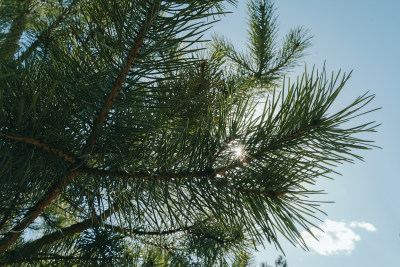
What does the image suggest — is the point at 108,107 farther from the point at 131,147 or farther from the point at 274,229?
the point at 274,229

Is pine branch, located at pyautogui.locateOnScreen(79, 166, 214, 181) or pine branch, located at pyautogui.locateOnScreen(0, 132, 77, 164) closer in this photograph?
pine branch, located at pyautogui.locateOnScreen(0, 132, 77, 164)

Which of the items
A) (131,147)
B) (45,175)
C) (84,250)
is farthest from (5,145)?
(84,250)

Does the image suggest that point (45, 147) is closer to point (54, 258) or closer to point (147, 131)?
point (147, 131)

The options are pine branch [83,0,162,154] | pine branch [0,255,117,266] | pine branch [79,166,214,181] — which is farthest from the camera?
pine branch [0,255,117,266]

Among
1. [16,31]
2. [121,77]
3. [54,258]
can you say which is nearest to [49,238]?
[54,258]

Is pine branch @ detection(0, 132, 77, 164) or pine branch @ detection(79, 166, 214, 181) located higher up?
pine branch @ detection(79, 166, 214, 181)

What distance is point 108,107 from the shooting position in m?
0.64

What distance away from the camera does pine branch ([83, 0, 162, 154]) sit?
55 cm

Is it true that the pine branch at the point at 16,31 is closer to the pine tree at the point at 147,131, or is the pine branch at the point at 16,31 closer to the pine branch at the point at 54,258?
the pine tree at the point at 147,131

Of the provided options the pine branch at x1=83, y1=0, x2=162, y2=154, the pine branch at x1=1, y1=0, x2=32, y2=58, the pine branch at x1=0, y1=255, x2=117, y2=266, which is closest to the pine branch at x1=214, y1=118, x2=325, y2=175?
the pine branch at x1=83, y1=0, x2=162, y2=154

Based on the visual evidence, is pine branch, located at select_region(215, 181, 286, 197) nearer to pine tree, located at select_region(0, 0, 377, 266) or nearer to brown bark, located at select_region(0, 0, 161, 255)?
pine tree, located at select_region(0, 0, 377, 266)

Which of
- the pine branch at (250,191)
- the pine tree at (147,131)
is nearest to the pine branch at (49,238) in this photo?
the pine tree at (147,131)

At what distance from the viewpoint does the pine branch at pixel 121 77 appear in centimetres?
55

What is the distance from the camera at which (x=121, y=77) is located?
0.62m
